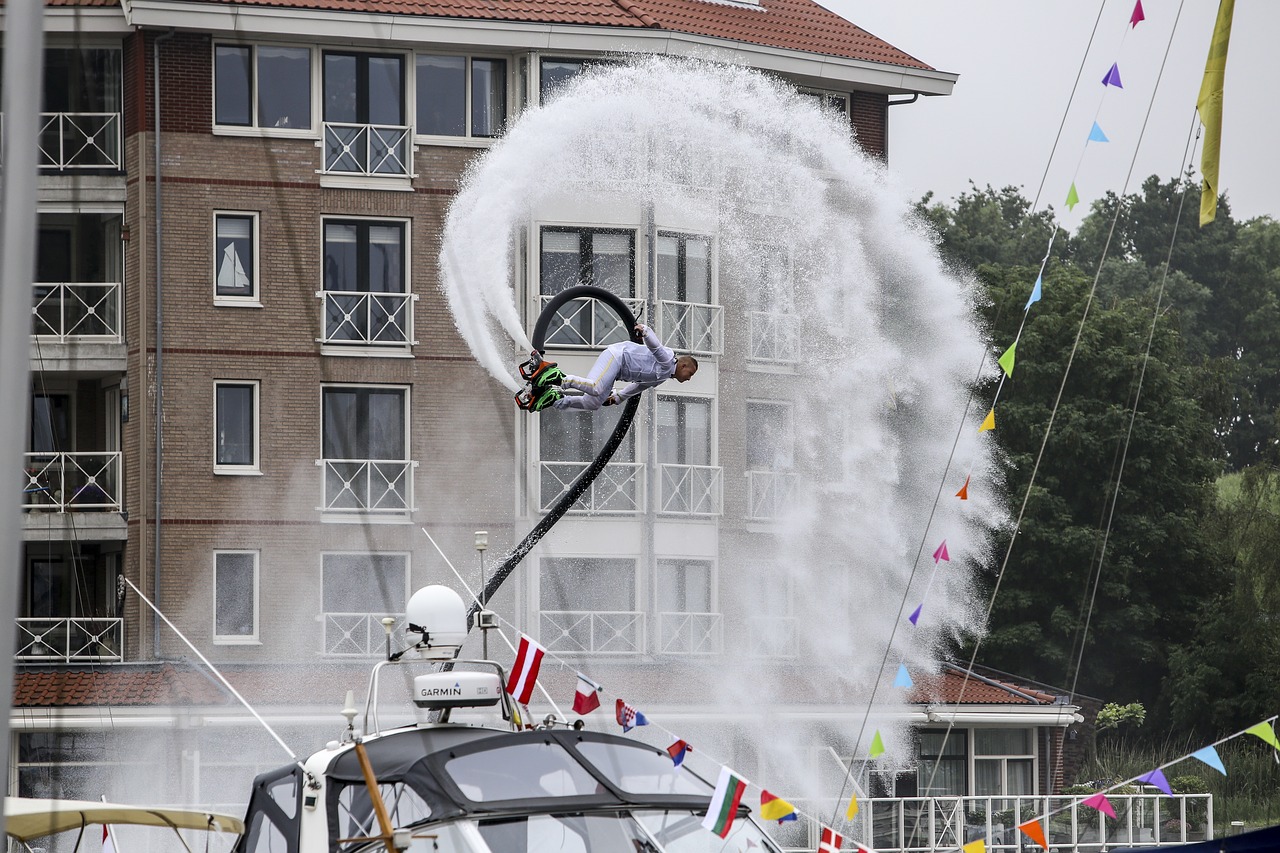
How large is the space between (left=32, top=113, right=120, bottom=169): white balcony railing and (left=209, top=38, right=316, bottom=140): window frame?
8.21ft

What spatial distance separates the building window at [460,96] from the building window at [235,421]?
7471mm

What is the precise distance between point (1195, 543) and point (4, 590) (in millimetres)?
53933

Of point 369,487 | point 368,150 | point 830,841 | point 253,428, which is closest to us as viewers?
point 830,841

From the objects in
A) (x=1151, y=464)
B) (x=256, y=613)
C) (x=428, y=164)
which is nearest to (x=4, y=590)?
(x=256, y=613)

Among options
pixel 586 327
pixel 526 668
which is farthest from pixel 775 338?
pixel 526 668

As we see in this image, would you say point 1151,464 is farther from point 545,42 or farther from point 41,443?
point 41,443

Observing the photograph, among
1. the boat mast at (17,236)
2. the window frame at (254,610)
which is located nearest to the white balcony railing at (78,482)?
the window frame at (254,610)

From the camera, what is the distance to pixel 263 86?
38.2m

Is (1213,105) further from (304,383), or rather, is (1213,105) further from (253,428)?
(253,428)

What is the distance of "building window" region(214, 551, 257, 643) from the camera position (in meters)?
36.5

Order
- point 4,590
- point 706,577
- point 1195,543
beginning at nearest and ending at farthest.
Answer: point 4,590 < point 706,577 < point 1195,543

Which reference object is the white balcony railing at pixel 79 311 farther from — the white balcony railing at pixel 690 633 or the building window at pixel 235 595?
the white balcony railing at pixel 690 633

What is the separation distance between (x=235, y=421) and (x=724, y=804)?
1097 inches

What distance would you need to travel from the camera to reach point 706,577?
38.9 metres
